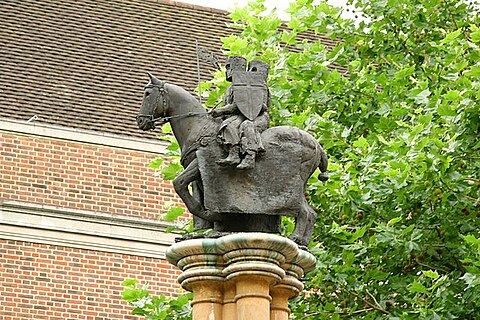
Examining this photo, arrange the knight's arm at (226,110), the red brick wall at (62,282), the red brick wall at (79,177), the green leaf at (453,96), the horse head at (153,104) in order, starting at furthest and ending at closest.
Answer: the red brick wall at (79,177) < the red brick wall at (62,282) < the green leaf at (453,96) < the horse head at (153,104) < the knight's arm at (226,110)

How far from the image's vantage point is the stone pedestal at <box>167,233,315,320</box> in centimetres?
1186

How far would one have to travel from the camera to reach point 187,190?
12.5 meters

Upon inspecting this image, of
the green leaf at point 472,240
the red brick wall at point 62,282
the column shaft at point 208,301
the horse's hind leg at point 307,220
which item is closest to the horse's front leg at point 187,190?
the column shaft at point 208,301

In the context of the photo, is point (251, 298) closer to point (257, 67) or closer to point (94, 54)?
point (257, 67)

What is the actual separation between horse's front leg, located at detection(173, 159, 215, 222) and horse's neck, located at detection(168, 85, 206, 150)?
9.2 inches

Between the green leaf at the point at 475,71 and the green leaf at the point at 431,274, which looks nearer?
the green leaf at the point at 431,274

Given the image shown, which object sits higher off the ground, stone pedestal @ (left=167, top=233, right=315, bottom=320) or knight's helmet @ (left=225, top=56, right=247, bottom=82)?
knight's helmet @ (left=225, top=56, right=247, bottom=82)

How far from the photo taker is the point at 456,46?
60.3 feet

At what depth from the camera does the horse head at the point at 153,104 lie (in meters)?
13.0

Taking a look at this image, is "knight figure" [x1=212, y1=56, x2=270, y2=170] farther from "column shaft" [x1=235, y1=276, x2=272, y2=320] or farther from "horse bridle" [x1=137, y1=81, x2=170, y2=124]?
"column shaft" [x1=235, y1=276, x2=272, y2=320]

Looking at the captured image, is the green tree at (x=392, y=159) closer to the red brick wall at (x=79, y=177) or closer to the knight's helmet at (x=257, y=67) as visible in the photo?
the knight's helmet at (x=257, y=67)

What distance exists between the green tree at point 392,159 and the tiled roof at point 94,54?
7052 millimetres

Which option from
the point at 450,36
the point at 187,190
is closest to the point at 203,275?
the point at 187,190

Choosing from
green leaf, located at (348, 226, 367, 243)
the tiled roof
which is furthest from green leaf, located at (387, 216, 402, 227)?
the tiled roof
